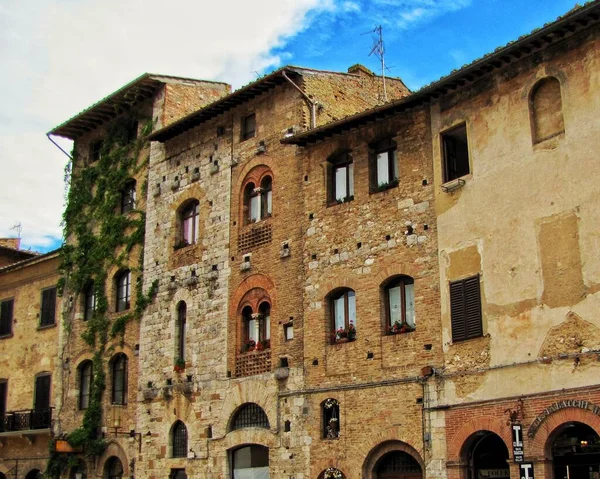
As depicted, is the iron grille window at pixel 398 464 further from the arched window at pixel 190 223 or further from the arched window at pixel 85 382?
the arched window at pixel 85 382

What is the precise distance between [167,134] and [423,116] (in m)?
9.67

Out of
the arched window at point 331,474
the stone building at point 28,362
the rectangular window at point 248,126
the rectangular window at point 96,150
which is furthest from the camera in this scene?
the rectangular window at point 96,150

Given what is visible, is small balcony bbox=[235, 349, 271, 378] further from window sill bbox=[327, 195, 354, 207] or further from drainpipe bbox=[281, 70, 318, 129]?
drainpipe bbox=[281, 70, 318, 129]

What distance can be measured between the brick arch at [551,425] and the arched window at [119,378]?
14029 millimetres

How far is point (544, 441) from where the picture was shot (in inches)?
653

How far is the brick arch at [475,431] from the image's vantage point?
17234 millimetres

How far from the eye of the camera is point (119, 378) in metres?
27.3

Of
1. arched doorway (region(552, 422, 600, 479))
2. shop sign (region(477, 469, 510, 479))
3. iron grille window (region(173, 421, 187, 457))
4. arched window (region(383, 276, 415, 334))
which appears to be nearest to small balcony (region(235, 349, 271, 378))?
iron grille window (region(173, 421, 187, 457))

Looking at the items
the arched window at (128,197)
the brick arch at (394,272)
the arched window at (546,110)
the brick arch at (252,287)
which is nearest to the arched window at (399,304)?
the brick arch at (394,272)

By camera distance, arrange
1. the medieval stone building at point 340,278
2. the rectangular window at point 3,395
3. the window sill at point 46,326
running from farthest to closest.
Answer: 1. the rectangular window at point 3,395
2. the window sill at point 46,326
3. the medieval stone building at point 340,278

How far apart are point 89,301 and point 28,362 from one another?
12.1 feet

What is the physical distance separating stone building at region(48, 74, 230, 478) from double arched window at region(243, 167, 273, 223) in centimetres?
442

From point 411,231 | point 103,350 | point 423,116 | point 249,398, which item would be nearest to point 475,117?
Answer: point 423,116

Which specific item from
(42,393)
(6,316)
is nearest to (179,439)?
(42,393)
